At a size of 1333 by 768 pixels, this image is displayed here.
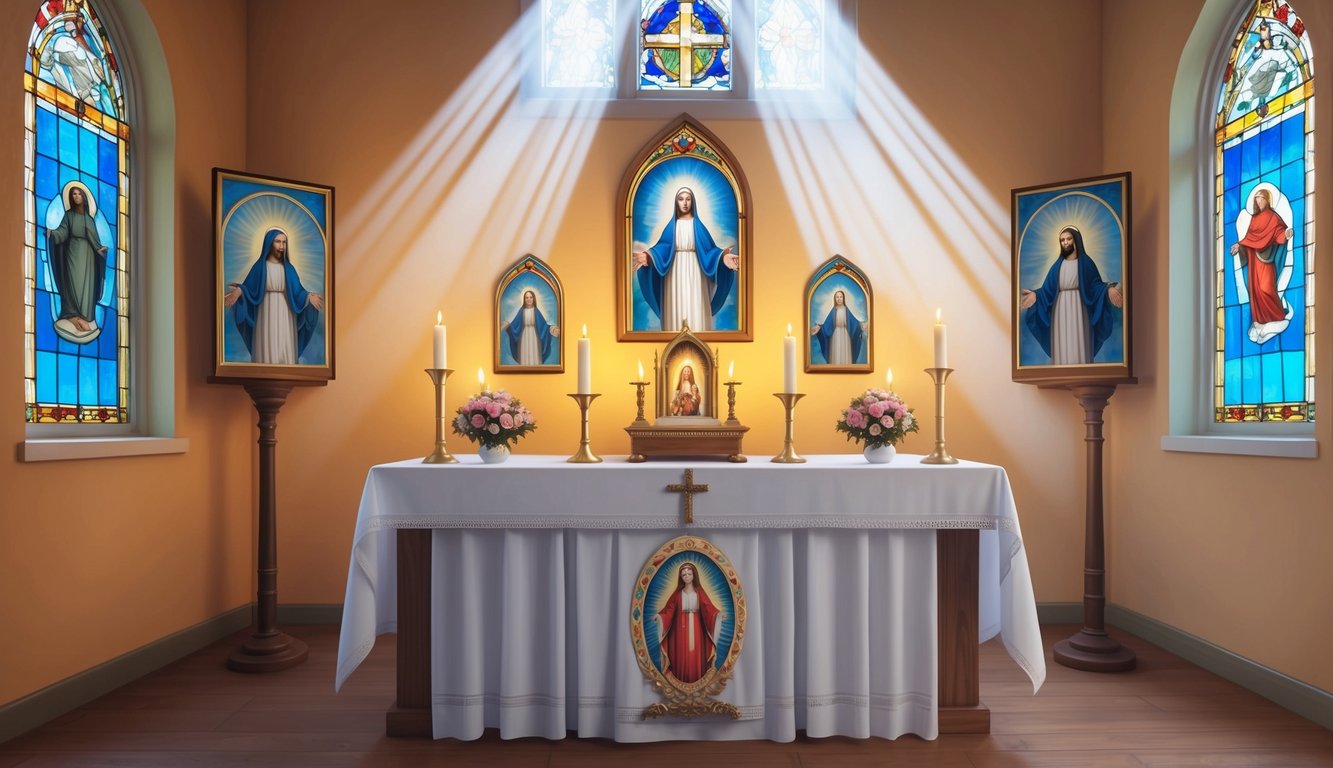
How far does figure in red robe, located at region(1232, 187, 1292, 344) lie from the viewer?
394 centimetres

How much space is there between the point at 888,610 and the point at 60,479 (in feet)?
12.3

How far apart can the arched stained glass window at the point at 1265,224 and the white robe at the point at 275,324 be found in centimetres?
521

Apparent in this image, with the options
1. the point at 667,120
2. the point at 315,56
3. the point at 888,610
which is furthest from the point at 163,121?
the point at 888,610

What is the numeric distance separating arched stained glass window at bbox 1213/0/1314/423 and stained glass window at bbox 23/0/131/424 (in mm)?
5940

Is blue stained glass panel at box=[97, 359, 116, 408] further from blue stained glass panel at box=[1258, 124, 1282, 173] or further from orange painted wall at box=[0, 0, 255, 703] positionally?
blue stained glass panel at box=[1258, 124, 1282, 173]

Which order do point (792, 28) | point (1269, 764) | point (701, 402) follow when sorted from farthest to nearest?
point (792, 28), point (701, 402), point (1269, 764)

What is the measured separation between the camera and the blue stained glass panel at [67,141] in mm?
3889

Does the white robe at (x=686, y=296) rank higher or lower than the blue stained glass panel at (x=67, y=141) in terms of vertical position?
lower

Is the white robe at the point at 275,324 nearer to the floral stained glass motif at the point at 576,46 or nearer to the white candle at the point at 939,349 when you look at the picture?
the floral stained glass motif at the point at 576,46

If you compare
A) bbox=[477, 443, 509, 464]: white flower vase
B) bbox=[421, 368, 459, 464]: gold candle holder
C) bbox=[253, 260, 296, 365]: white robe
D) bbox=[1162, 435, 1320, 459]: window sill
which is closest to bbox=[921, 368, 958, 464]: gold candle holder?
bbox=[1162, 435, 1320, 459]: window sill

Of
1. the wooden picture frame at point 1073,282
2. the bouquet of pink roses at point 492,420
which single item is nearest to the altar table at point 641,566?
the bouquet of pink roses at point 492,420

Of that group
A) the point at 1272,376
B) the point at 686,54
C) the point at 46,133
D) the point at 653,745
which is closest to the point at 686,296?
the point at 686,54

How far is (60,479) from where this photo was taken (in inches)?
143

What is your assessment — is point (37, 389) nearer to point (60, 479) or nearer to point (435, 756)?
point (60, 479)
